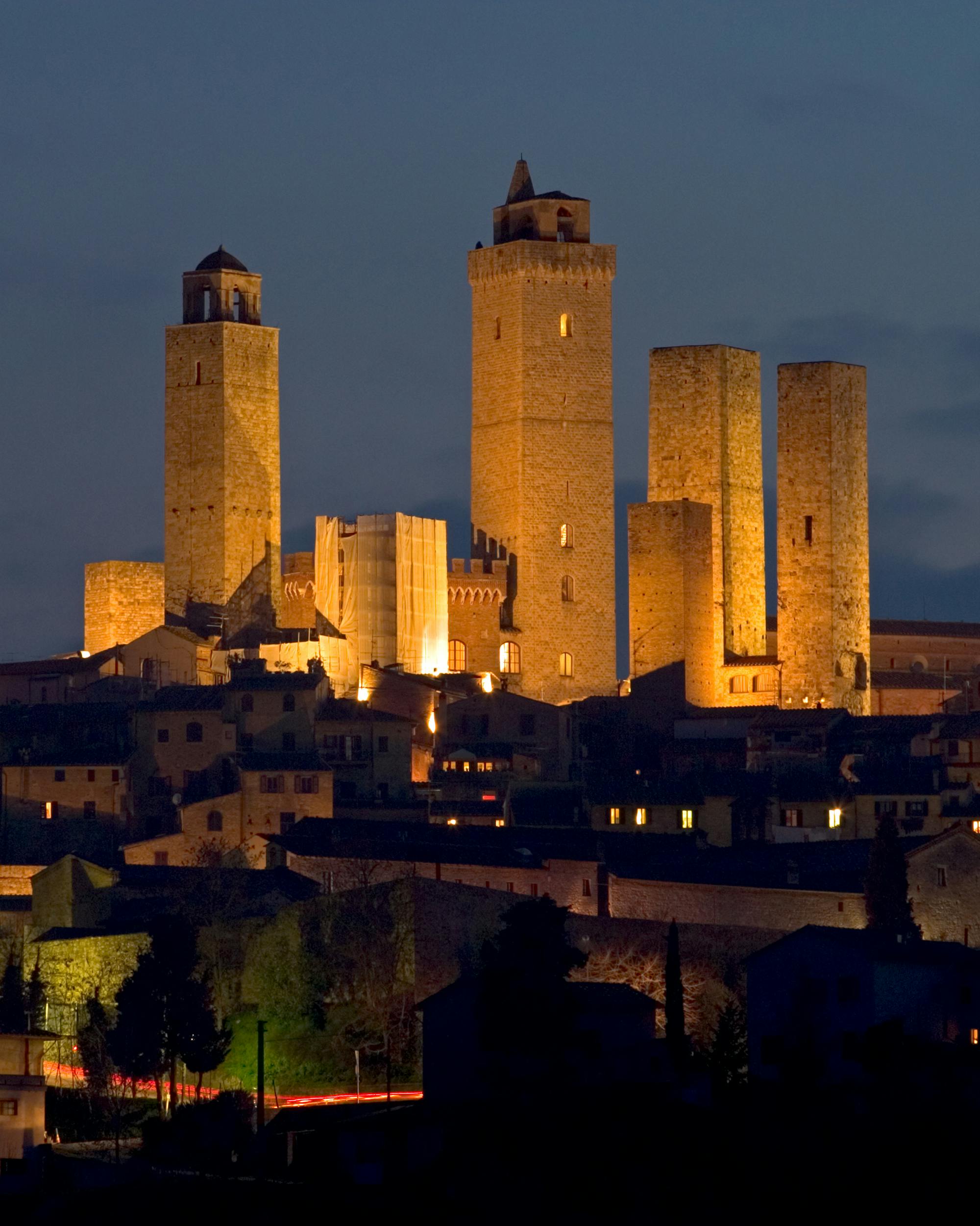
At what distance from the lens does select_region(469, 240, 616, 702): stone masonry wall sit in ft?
245

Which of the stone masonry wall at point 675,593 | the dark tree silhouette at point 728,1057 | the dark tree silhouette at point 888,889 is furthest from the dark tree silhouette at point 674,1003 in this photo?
the stone masonry wall at point 675,593

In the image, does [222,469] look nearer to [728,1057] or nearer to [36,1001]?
[36,1001]

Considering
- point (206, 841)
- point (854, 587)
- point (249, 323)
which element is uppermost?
point (249, 323)

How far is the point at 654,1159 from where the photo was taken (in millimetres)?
41156

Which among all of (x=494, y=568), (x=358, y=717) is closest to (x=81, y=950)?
(x=358, y=717)

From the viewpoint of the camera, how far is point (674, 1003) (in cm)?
4944

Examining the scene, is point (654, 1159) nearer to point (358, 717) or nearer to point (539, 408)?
point (358, 717)

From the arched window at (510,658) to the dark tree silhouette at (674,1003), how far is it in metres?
22.8

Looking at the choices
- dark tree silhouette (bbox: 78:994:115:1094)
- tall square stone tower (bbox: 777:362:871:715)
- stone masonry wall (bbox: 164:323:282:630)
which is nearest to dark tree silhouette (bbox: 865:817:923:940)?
dark tree silhouette (bbox: 78:994:115:1094)

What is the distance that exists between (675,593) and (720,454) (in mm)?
3223

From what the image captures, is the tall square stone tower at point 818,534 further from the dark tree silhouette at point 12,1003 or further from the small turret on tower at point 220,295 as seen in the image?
the dark tree silhouette at point 12,1003

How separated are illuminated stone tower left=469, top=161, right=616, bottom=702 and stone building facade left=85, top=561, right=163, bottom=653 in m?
6.61

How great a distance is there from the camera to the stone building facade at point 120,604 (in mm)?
72812

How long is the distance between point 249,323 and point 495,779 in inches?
516
